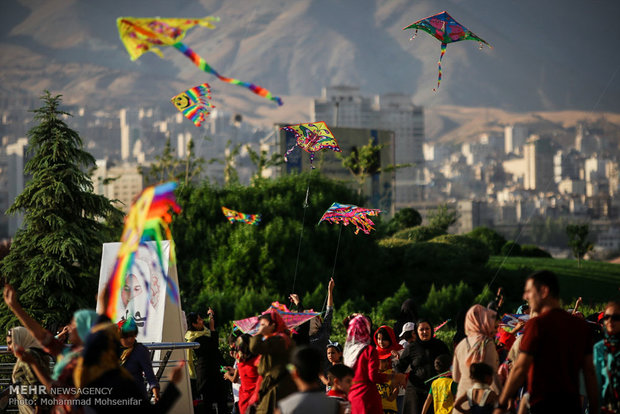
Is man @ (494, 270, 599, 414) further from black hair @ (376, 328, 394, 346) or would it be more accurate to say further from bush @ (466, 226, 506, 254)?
bush @ (466, 226, 506, 254)

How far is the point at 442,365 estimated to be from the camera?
9.35 m

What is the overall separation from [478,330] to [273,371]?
188 cm

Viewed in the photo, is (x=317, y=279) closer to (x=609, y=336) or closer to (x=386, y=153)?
(x=609, y=336)

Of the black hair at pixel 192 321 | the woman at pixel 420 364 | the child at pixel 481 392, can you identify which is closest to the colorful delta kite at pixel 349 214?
the black hair at pixel 192 321

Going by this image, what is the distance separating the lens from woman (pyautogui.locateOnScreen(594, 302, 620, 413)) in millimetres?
7160

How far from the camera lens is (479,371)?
7504 mm

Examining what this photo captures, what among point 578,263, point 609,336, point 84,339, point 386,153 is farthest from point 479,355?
point 386,153

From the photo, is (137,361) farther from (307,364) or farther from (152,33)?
(152,33)

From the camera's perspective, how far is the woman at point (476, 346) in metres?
7.69

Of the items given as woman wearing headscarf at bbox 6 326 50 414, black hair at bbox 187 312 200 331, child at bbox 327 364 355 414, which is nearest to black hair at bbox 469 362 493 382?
child at bbox 327 364 355 414

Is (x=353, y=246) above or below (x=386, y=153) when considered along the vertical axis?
below

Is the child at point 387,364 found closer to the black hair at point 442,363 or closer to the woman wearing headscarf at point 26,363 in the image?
the black hair at point 442,363

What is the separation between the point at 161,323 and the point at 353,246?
1881cm

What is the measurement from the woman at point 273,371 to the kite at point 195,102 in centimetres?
847
